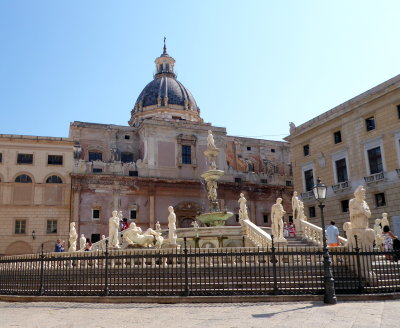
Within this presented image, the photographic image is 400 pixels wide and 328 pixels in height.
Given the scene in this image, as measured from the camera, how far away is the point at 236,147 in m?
42.7

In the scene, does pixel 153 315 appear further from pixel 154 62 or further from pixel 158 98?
pixel 154 62

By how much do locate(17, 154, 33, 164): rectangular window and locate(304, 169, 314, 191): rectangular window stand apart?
68.9 feet

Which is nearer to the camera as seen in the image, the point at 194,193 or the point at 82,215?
the point at 82,215

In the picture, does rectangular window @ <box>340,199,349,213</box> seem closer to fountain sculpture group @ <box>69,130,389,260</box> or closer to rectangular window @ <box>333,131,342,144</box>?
rectangular window @ <box>333,131,342,144</box>

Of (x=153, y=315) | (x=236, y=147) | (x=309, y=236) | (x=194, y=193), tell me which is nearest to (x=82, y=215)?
(x=194, y=193)

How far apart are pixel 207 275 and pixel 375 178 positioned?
1733 cm

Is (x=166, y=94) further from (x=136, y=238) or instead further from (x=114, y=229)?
(x=136, y=238)

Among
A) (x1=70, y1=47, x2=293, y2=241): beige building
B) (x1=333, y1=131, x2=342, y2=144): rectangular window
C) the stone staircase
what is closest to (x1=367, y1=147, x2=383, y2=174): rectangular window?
(x1=333, y1=131, x2=342, y2=144): rectangular window

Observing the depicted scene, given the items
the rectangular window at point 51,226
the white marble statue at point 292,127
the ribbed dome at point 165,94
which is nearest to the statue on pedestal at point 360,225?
the white marble statue at point 292,127

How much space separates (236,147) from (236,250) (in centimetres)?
3163

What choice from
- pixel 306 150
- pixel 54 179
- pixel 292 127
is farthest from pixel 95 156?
pixel 306 150

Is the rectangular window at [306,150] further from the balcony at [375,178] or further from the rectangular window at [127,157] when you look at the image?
the rectangular window at [127,157]

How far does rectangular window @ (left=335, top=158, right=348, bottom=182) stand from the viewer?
1091 inches

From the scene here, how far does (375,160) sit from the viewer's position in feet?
83.5
